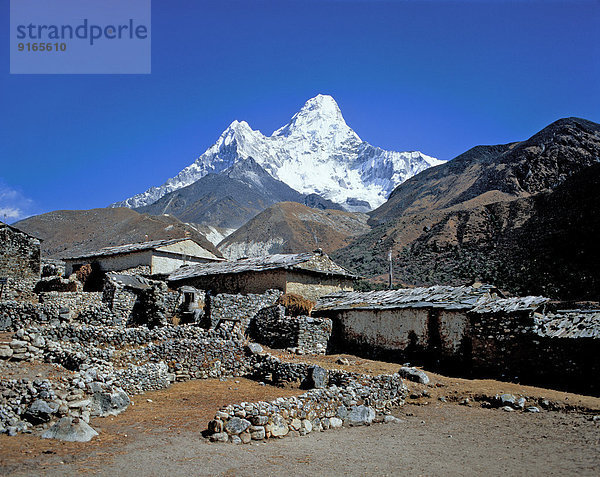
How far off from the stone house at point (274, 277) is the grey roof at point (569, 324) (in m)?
11.6

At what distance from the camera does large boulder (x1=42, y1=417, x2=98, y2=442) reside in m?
7.67

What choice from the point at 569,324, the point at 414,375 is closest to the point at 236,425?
the point at 414,375

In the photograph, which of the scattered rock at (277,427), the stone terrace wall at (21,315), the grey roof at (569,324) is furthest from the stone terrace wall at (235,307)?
the grey roof at (569,324)

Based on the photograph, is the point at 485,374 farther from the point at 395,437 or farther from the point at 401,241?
the point at 401,241

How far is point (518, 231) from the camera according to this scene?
2263 inches

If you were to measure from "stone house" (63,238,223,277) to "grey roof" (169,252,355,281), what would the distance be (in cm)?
153

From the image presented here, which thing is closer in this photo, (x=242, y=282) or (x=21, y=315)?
(x=21, y=315)

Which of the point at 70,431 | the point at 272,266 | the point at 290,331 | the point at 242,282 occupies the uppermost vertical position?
the point at 272,266

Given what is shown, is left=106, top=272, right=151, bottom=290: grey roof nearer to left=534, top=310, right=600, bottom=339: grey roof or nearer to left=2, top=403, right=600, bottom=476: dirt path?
left=2, top=403, right=600, bottom=476: dirt path

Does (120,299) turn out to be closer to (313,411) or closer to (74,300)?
(74,300)

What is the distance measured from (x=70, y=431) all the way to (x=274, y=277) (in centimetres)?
1502

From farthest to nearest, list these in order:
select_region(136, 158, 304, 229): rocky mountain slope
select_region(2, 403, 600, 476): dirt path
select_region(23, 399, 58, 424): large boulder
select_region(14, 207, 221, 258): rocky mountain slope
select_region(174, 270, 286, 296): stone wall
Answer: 1. select_region(136, 158, 304, 229): rocky mountain slope
2. select_region(14, 207, 221, 258): rocky mountain slope
3. select_region(174, 270, 286, 296): stone wall
4. select_region(23, 399, 58, 424): large boulder
5. select_region(2, 403, 600, 476): dirt path

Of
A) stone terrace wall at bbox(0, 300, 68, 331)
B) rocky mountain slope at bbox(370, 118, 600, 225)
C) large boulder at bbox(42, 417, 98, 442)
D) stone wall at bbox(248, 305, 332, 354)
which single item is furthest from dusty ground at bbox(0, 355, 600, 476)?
rocky mountain slope at bbox(370, 118, 600, 225)

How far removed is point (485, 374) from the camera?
559 inches
